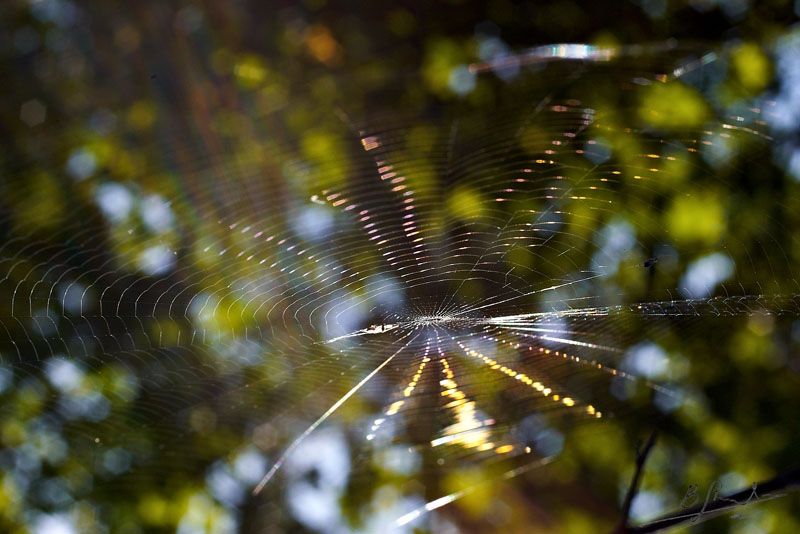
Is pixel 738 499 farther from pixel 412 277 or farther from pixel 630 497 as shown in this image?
pixel 412 277

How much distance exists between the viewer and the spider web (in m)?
1.66

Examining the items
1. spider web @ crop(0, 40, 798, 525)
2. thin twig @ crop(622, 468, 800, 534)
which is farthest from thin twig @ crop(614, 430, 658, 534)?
spider web @ crop(0, 40, 798, 525)

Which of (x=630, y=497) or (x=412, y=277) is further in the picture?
(x=412, y=277)

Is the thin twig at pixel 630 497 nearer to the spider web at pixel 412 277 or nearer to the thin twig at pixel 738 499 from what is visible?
the thin twig at pixel 738 499

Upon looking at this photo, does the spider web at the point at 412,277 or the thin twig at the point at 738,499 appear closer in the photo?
the thin twig at the point at 738,499

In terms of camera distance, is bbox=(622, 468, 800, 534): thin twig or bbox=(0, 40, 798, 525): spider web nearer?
bbox=(622, 468, 800, 534): thin twig

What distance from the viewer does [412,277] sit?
1.86 meters

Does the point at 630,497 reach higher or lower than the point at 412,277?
lower

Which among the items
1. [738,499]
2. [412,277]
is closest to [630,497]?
[738,499]

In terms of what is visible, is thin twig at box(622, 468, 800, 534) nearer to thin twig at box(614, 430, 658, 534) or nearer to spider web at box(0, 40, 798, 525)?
thin twig at box(614, 430, 658, 534)

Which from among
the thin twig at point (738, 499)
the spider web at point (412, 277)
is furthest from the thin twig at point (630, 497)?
the spider web at point (412, 277)

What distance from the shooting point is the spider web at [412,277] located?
1.66 m

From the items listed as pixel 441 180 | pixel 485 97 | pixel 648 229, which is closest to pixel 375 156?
pixel 441 180

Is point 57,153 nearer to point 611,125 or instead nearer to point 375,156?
point 375,156
